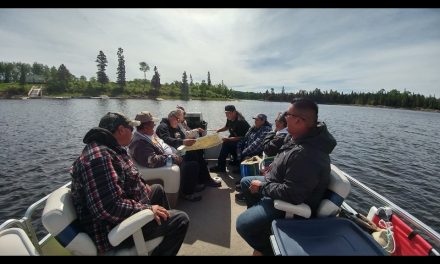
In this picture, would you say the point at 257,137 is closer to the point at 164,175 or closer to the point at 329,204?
the point at 164,175

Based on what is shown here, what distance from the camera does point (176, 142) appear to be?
4.45 meters

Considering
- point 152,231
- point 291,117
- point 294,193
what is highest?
point 291,117

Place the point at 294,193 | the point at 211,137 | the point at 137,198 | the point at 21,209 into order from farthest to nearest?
the point at 21,209 < the point at 211,137 < the point at 137,198 < the point at 294,193

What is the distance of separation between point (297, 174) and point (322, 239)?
0.51 metres

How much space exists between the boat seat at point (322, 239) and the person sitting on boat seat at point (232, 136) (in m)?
3.46

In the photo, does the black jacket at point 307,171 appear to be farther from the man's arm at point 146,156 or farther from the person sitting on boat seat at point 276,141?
the man's arm at point 146,156

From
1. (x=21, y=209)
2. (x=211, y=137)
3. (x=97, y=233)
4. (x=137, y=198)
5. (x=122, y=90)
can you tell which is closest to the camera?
(x=97, y=233)

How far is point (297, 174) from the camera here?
2061mm

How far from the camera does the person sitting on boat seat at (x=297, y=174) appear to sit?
2055 mm

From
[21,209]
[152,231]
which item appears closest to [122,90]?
[21,209]

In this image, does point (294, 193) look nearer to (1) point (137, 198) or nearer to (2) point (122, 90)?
(1) point (137, 198)

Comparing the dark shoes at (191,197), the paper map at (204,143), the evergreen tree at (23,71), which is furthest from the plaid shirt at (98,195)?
the evergreen tree at (23,71)

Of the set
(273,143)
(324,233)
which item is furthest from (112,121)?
(273,143)
